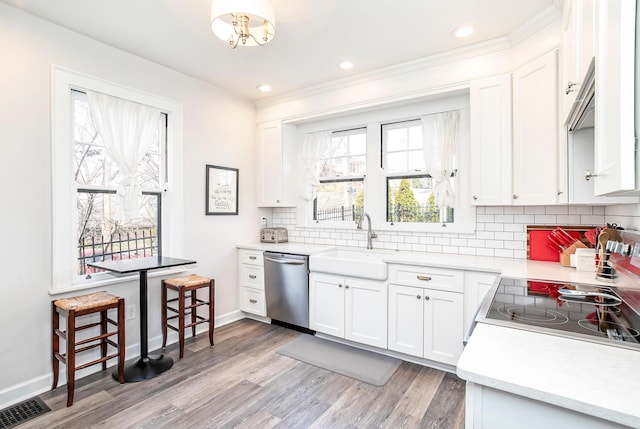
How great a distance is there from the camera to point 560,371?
0.89 metres

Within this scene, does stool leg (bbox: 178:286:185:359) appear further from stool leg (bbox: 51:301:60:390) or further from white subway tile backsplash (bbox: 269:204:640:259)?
white subway tile backsplash (bbox: 269:204:640:259)

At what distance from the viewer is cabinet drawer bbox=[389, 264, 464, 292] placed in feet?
8.55

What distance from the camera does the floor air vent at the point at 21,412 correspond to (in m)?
2.08

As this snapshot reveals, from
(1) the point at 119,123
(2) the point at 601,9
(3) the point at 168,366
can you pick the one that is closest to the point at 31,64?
(1) the point at 119,123

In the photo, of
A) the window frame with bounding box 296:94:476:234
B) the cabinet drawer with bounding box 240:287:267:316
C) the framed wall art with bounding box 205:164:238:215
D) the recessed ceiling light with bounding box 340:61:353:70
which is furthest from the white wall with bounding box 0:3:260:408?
the window frame with bounding box 296:94:476:234

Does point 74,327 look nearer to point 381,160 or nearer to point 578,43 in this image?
point 381,160

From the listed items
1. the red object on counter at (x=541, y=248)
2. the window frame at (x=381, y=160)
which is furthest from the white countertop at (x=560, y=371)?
the window frame at (x=381, y=160)

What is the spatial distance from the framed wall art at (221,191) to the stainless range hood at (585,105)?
3255mm

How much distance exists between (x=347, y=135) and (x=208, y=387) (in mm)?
2952

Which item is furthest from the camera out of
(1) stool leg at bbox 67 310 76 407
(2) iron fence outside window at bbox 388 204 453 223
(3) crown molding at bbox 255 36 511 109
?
(2) iron fence outside window at bbox 388 204 453 223

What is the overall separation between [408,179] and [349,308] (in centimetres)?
150

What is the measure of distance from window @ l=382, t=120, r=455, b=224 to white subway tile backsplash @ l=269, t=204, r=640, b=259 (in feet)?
0.65

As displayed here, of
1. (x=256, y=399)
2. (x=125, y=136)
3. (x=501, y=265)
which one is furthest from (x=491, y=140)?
(x=125, y=136)

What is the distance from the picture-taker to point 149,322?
10.4 feet
